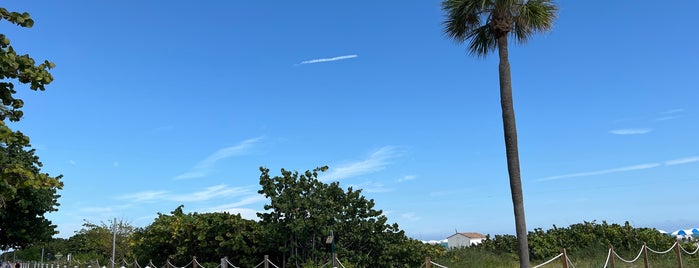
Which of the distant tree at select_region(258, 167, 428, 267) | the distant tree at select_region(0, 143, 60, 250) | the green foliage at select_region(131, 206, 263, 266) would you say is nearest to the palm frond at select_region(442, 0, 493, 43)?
the distant tree at select_region(258, 167, 428, 267)

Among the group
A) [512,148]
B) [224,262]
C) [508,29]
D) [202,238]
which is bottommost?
[224,262]

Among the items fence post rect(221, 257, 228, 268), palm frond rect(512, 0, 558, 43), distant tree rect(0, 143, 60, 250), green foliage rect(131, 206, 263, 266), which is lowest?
fence post rect(221, 257, 228, 268)

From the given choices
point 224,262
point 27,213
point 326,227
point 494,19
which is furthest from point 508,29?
point 27,213

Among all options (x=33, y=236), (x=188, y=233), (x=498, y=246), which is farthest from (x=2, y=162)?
(x=33, y=236)

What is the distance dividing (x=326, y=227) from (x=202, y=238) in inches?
220

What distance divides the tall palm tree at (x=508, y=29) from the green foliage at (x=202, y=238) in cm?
935

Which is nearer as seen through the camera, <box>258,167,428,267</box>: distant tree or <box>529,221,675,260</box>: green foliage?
<box>258,167,428,267</box>: distant tree

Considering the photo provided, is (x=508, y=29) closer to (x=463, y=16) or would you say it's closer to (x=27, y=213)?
(x=463, y=16)

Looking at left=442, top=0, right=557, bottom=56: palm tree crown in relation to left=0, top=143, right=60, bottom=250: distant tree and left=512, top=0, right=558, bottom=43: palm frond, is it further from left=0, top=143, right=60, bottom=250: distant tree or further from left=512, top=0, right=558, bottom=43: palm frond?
left=0, top=143, right=60, bottom=250: distant tree

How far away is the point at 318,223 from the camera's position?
16766 mm

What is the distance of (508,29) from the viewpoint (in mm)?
14070

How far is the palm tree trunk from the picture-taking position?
13273 millimetres

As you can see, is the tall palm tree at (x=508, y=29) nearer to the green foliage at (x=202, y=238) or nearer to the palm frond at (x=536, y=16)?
the palm frond at (x=536, y=16)

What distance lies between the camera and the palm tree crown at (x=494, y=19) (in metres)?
13.8
